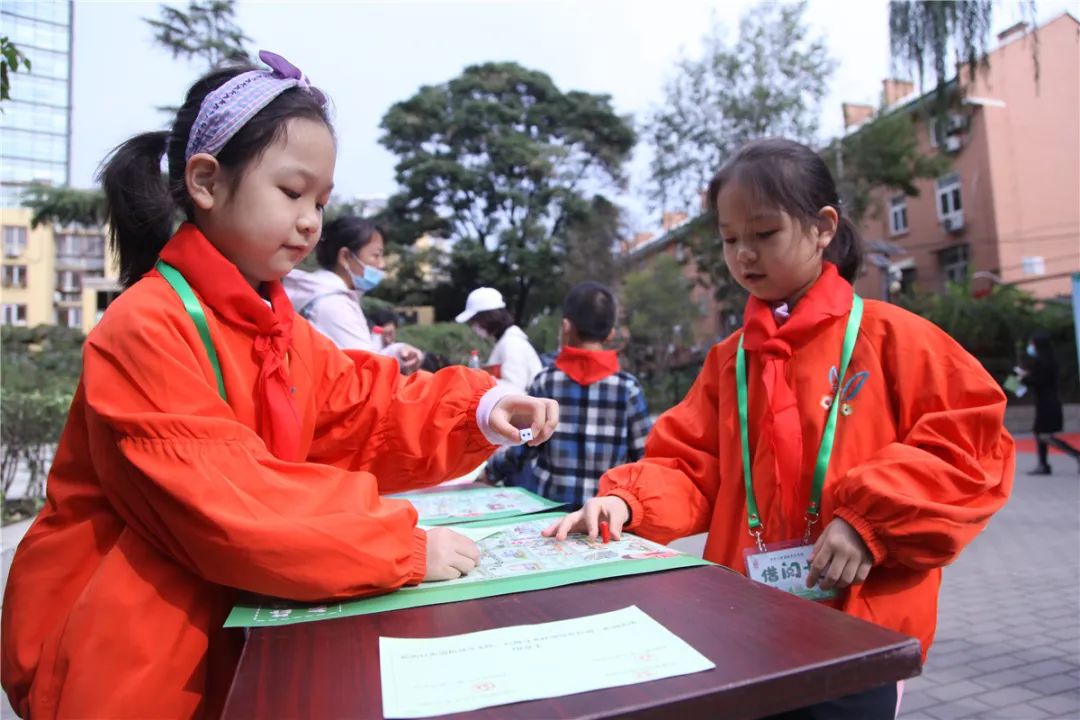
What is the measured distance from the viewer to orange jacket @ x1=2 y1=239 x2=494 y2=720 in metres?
0.94

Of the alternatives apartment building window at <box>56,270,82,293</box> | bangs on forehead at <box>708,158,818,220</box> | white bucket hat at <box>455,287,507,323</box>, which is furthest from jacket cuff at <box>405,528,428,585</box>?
apartment building window at <box>56,270,82,293</box>

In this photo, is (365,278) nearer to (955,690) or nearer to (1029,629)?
(955,690)

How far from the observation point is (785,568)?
1.38m

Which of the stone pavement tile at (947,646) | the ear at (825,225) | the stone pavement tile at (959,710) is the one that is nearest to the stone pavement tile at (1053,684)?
the stone pavement tile at (959,710)

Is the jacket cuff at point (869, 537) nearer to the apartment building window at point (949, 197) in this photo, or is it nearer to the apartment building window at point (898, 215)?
the apartment building window at point (949, 197)

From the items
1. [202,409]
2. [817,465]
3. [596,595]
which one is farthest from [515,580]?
[817,465]

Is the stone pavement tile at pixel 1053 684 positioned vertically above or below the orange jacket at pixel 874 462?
below

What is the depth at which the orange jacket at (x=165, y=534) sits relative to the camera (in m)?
0.94

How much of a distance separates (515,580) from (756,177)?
977mm

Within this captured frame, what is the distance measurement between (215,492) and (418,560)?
296mm

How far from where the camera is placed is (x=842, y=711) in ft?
3.91

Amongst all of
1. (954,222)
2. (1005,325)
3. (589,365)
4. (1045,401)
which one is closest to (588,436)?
(589,365)

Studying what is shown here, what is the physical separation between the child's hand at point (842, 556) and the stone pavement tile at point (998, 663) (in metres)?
2.41

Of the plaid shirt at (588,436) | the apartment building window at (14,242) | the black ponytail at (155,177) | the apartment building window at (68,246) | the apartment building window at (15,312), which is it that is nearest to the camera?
the black ponytail at (155,177)
